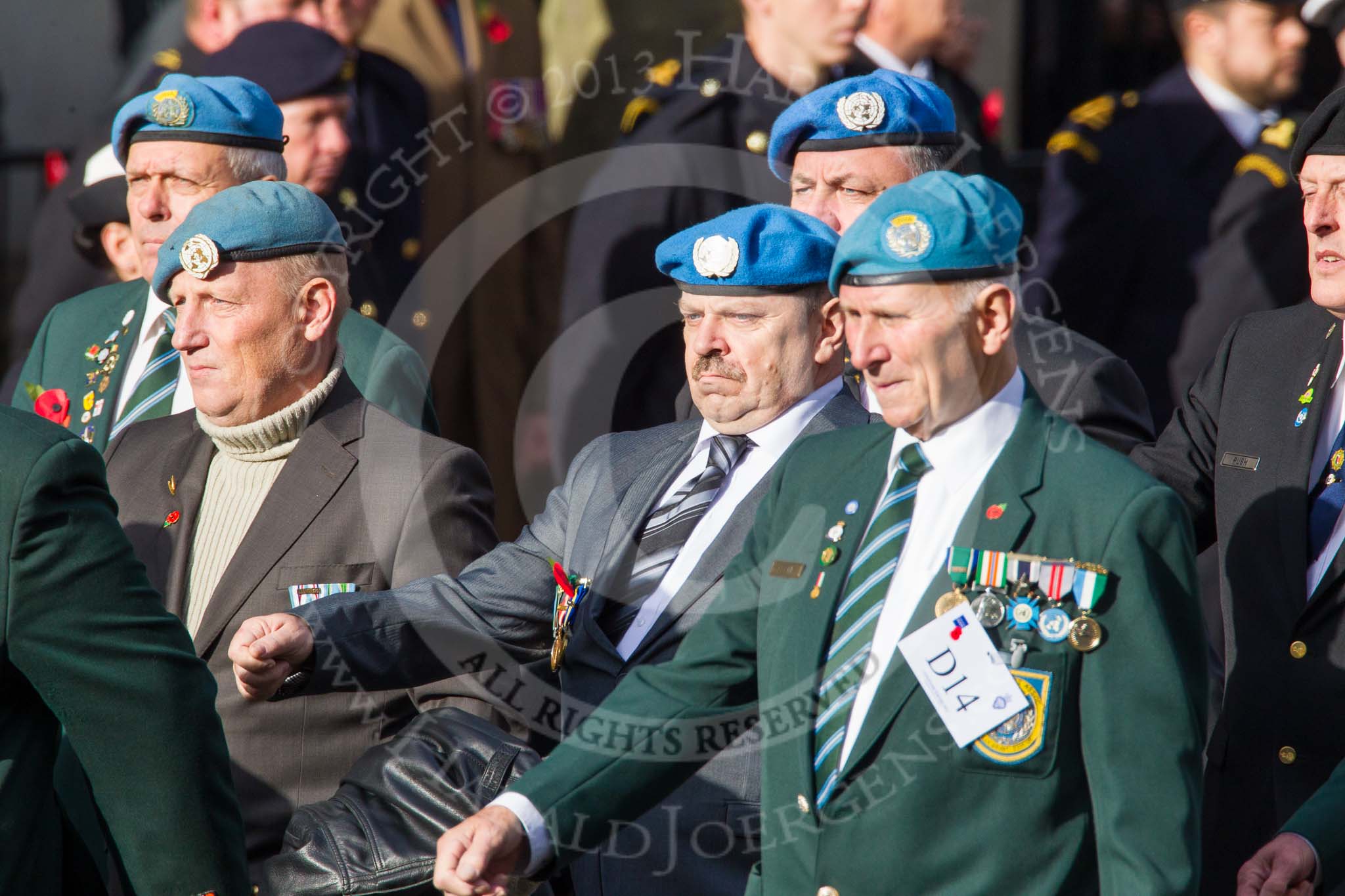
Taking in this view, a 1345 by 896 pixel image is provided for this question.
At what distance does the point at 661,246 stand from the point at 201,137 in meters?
1.63

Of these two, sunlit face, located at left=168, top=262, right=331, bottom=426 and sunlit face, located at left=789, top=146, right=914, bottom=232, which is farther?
sunlit face, located at left=789, top=146, right=914, bottom=232

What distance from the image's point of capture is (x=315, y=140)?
5.36m

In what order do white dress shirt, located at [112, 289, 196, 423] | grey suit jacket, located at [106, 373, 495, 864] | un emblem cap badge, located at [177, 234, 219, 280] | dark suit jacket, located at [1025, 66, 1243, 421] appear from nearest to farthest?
grey suit jacket, located at [106, 373, 495, 864]
un emblem cap badge, located at [177, 234, 219, 280]
white dress shirt, located at [112, 289, 196, 423]
dark suit jacket, located at [1025, 66, 1243, 421]

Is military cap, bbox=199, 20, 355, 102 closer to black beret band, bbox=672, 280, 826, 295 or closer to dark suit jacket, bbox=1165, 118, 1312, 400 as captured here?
black beret band, bbox=672, 280, 826, 295

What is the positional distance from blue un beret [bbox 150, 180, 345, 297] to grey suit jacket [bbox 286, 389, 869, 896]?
0.81 metres

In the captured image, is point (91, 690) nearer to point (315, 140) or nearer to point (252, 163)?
point (252, 163)

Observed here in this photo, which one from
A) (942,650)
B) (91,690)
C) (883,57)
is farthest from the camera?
(883,57)

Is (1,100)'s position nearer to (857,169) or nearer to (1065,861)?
(857,169)

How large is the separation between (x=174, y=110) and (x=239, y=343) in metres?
1.02

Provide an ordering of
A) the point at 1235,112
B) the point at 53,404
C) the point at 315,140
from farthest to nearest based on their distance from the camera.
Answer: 1. the point at 1235,112
2. the point at 315,140
3. the point at 53,404

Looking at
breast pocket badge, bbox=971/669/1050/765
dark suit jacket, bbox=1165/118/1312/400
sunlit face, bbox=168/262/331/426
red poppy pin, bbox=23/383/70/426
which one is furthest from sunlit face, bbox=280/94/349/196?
breast pocket badge, bbox=971/669/1050/765

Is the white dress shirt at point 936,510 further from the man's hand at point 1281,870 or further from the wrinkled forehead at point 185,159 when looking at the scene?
the wrinkled forehead at point 185,159

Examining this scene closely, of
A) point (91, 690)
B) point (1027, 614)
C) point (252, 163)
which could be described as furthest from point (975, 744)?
point (252, 163)

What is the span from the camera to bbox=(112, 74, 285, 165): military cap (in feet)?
15.2
